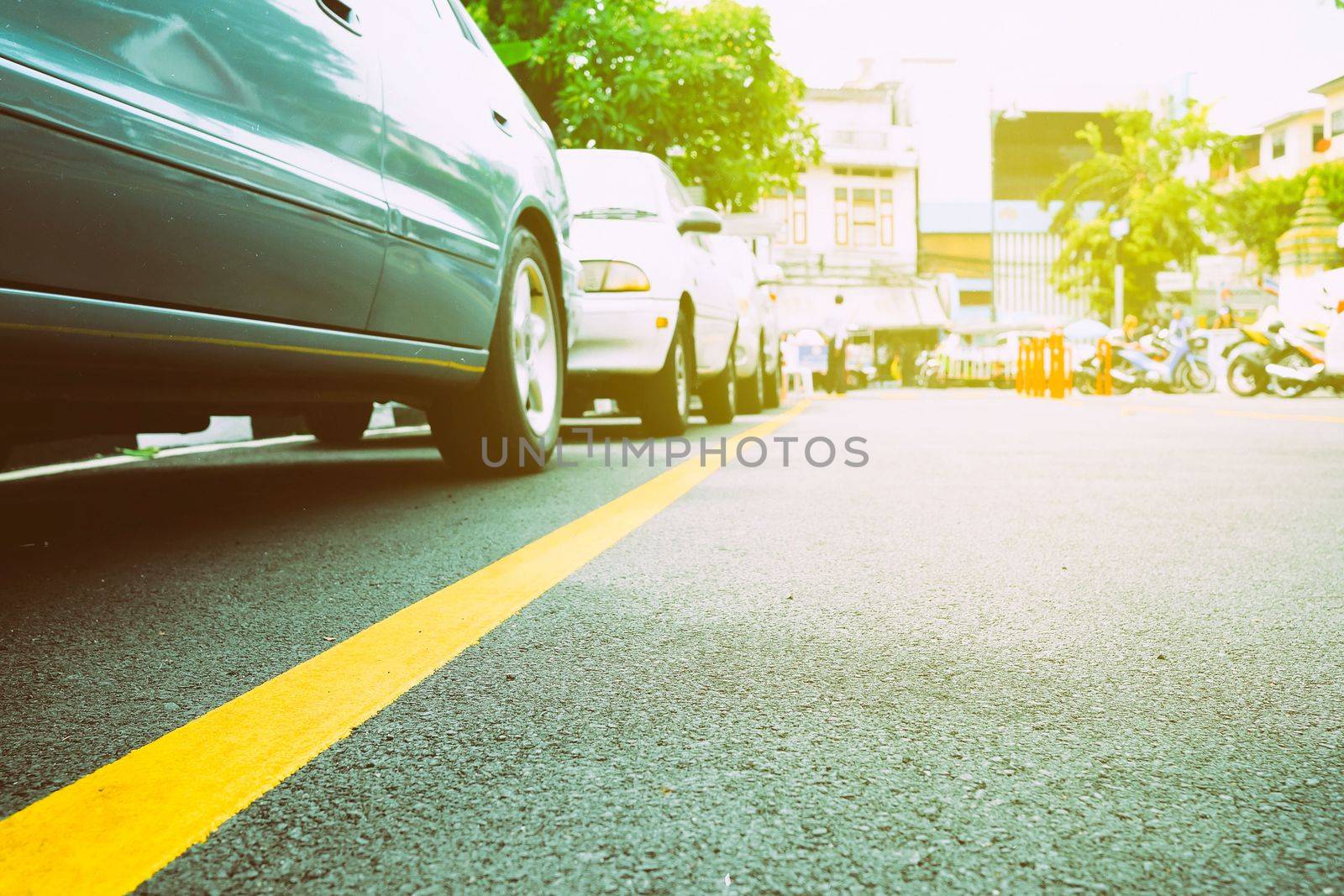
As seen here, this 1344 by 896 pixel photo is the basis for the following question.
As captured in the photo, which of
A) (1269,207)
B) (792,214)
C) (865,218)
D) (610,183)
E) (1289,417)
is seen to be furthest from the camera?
(865,218)

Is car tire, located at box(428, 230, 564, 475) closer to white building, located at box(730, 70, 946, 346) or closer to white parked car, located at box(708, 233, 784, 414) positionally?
white parked car, located at box(708, 233, 784, 414)

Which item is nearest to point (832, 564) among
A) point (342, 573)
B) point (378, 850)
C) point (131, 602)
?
point (342, 573)

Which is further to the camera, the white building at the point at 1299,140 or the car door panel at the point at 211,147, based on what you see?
the white building at the point at 1299,140

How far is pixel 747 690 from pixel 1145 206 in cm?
4114

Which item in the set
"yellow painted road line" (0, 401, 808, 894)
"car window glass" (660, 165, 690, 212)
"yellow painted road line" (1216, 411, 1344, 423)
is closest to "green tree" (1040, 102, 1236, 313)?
"yellow painted road line" (1216, 411, 1344, 423)

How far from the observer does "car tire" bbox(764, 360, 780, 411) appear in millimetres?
13648

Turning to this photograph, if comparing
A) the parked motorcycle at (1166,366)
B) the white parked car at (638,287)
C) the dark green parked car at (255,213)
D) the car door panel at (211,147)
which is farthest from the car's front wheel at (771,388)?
the car door panel at (211,147)

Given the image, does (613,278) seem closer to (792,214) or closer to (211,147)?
(211,147)

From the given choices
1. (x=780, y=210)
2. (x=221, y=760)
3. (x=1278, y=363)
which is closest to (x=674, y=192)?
(x=221, y=760)

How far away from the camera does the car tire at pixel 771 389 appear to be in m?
13.6

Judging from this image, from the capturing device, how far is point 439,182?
394 cm

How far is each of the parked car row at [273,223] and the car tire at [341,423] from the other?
6.12 ft

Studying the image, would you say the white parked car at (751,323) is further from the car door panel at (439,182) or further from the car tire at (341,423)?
the car door panel at (439,182)

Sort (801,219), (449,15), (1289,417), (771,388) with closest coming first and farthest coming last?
1. (449,15)
2. (1289,417)
3. (771,388)
4. (801,219)
